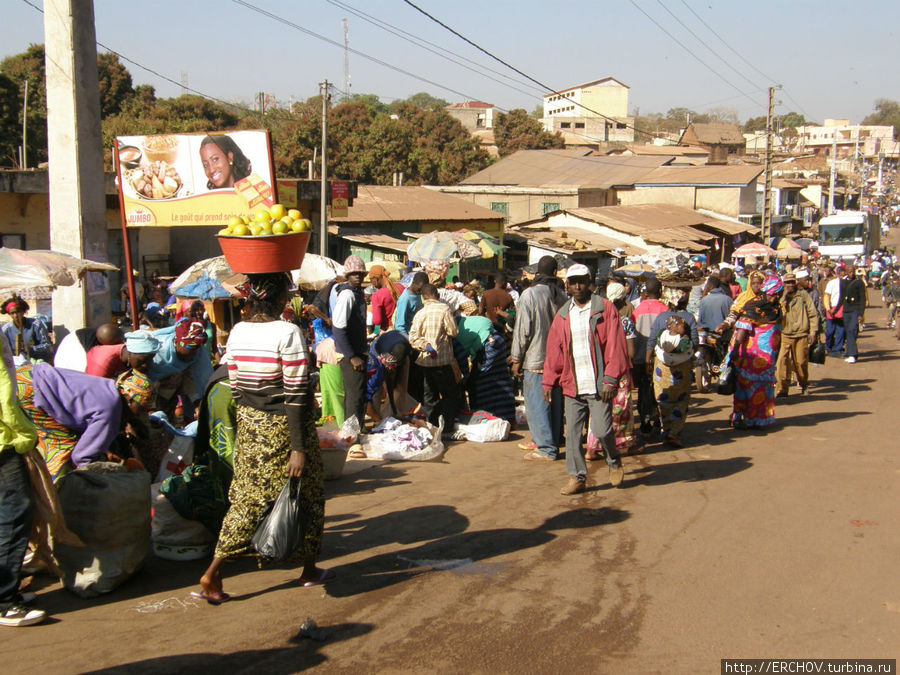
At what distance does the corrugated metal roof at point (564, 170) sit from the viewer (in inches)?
1626

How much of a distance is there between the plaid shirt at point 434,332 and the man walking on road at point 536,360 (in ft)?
2.69

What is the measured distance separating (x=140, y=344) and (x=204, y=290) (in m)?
7.37

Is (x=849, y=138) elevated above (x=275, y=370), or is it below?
above

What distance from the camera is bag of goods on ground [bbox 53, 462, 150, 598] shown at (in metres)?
4.45

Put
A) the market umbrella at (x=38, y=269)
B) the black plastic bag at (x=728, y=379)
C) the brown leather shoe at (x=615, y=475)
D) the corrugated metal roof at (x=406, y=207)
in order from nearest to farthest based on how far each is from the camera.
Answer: the market umbrella at (x=38, y=269) < the brown leather shoe at (x=615, y=475) < the black plastic bag at (x=728, y=379) < the corrugated metal roof at (x=406, y=207)

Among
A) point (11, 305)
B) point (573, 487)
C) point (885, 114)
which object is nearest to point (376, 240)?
point (11, 305)

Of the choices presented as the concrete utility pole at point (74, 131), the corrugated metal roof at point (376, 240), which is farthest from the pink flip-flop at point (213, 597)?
the corrugated metal roof at point (376, 240)

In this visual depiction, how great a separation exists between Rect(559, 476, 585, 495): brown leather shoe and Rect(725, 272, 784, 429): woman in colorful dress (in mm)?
3574

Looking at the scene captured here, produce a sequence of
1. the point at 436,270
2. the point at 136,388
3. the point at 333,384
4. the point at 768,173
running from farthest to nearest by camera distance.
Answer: the point at 768,173 < the point at 436,270 < the point at 333,384 < the point at 136,388

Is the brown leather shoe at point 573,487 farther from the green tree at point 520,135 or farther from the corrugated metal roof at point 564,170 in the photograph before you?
the green tree at point 520,135

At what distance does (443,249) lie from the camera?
56.2 feet

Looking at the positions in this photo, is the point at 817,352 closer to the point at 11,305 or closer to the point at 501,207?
the point at 11,305

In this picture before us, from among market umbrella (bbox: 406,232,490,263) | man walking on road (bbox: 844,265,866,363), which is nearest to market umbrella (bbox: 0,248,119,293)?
market umbrella (bbox: 406,232,490,263)

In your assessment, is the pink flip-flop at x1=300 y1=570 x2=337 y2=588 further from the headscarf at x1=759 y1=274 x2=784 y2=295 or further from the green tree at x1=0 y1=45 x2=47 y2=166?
the green tree at x1=0 y1=45 x2=47 y2=166
